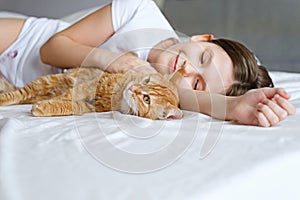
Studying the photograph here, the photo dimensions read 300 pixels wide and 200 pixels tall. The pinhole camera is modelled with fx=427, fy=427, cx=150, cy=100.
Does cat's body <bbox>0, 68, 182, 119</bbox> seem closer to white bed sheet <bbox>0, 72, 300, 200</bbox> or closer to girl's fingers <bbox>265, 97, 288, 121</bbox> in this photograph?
white bed sheet <bbox>0, 72, 300, 200</bbox>

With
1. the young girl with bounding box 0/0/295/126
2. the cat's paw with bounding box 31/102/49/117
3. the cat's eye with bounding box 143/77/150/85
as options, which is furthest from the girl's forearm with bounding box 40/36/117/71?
the cat's paw with bounding box 31/102/49/117

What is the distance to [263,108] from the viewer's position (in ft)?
3.25

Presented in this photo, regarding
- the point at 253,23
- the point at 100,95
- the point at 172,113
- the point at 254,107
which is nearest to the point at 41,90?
the point at 100,95

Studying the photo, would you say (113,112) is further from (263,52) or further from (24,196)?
(263,52)

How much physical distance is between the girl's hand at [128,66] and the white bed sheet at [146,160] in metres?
0.31

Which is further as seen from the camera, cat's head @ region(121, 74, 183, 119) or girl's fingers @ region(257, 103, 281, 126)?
cat's head @ region(121, 74, 183, 119)

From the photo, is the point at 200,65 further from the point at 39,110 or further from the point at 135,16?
the point at 39,110

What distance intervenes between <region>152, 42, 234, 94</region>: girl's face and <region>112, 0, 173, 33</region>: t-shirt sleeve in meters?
0.25

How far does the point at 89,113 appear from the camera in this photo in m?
1.17

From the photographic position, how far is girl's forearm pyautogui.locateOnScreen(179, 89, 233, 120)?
1115 mm

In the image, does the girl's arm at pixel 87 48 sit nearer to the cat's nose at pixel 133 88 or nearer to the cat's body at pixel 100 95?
the cat's body at pixel 100 95

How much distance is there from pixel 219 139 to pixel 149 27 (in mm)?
910

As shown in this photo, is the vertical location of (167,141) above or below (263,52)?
above

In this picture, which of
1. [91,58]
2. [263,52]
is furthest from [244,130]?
[263,52]
